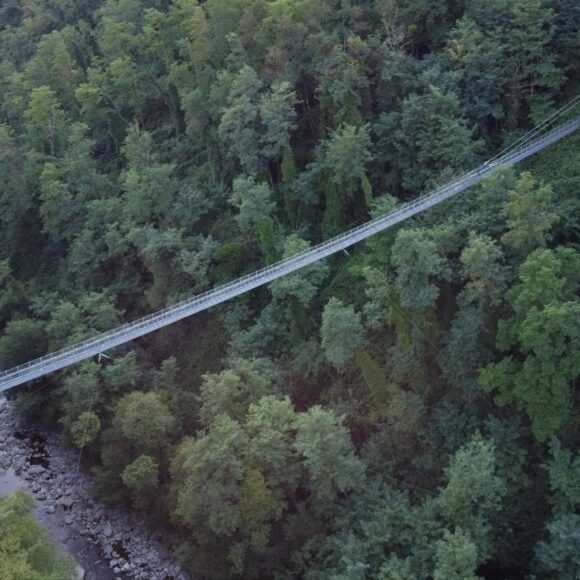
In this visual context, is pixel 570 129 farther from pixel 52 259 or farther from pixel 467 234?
pixel 52 259

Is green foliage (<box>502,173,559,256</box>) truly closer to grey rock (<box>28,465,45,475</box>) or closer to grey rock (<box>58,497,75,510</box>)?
grey rock (<box>58,497,75,510</box>)

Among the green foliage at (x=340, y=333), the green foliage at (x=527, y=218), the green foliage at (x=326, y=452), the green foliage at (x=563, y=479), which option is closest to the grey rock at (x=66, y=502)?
the green foliage at (x=326, y=452)

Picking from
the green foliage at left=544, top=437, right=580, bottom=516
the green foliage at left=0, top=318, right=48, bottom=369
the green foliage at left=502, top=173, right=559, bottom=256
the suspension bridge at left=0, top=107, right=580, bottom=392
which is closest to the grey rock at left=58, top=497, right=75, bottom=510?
the suspension bridge at left=0, top=107, right=580, bottom=392

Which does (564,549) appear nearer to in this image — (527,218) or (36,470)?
(527,218)

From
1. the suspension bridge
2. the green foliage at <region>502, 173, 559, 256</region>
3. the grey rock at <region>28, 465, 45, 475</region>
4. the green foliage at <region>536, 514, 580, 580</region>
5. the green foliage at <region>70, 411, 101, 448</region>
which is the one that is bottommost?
the grey rock at <region>28, 465, 45, 475</region>

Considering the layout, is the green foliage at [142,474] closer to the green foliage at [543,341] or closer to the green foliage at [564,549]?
the green foliage at [543,341]

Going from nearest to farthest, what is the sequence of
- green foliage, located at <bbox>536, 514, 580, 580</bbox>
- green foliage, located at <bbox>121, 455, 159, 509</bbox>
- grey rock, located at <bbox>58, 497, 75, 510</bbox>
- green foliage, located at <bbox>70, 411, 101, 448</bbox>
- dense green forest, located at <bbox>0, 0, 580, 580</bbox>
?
green foliage, located at <bbox>536, 514, 580, 580</bbox>
dense green forest, located at <bbox>0, 0, 580, 580</bbox>
green foliage, located at <bbox>121, 455, 159, 509</bbox>
green foliage, located at <bbox>70, 411, 101, 448</bbox>
grey rock, located at <bbox>58, 497, 75, 510</bbox>
